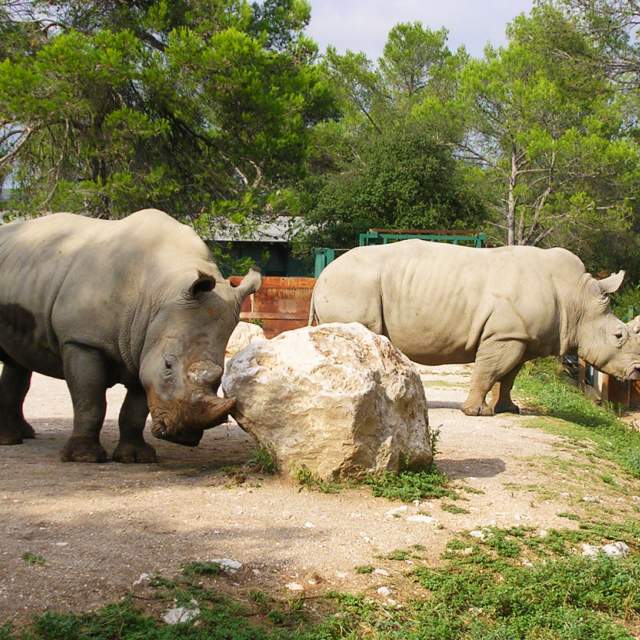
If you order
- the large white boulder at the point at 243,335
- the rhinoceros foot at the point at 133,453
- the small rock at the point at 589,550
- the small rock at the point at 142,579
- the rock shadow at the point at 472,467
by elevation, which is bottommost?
the large white boulder at the point at 243,335

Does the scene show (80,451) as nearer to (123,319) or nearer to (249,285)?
(123,319)

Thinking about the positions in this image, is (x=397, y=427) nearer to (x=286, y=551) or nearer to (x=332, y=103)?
(x=286, y=551)

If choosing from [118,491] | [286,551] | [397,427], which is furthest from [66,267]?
[286,551]

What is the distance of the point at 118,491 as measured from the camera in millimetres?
5781

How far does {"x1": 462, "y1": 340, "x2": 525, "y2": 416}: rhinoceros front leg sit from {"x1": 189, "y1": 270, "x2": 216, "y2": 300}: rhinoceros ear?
4.66 meters

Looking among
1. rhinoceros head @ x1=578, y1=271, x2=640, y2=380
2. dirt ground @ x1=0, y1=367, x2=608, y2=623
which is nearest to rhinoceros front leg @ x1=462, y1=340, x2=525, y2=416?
rhinoceros head @ x1=578, y1=271, x2=640, y2=380

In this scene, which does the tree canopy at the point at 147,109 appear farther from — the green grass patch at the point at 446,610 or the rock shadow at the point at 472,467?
the green grass patch at the point at 446,610

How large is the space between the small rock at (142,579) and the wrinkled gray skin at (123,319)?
1826mm

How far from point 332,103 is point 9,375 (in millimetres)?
16241

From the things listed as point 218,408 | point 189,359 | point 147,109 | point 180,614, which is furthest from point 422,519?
point 147,109

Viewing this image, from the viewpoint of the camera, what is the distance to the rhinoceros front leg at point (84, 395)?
673cm

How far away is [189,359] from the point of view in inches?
244

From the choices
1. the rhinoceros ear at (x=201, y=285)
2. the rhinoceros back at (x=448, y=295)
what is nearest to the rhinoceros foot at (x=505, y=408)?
the rhinoceros back at (x=448, y=295)

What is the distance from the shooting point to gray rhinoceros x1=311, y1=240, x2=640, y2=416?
404 inches
